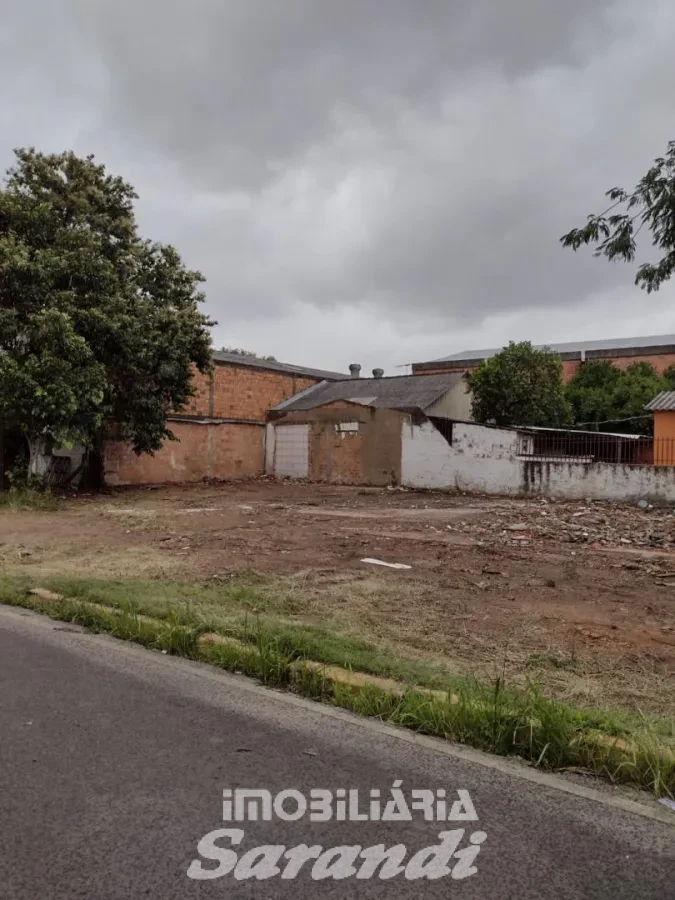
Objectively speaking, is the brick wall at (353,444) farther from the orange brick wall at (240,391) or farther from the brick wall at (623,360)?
the brick wall at (623,360)

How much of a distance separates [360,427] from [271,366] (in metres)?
10.1

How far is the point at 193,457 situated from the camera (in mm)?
26656

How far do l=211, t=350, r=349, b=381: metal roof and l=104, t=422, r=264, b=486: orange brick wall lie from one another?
4358mm

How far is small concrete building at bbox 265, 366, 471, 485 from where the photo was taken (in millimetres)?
25188

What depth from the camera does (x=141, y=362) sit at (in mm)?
18234

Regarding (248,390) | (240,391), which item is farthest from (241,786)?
(248,390)

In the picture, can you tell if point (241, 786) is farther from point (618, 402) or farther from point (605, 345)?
point (605, 345)

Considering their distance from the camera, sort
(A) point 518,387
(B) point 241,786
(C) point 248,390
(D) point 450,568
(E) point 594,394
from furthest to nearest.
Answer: (E) point 594,394, (C) point 248,390, (A) point 518,387, (D) point 450,568, (B) point 241,786

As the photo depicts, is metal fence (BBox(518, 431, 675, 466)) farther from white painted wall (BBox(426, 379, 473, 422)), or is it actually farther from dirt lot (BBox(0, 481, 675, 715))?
white painted wall (BBox(426, 379, 473, 422))

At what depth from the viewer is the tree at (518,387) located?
2961 cm

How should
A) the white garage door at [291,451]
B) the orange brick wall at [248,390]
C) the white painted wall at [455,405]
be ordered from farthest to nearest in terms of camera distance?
the orange brick wall at [248,390] → the white painted wall at [455,405] → the white garage door at [291,451]

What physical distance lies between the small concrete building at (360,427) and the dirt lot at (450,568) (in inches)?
311

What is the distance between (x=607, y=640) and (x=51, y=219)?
17.2 metres

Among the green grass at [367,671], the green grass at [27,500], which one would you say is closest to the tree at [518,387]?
the green grass at [27,500]
